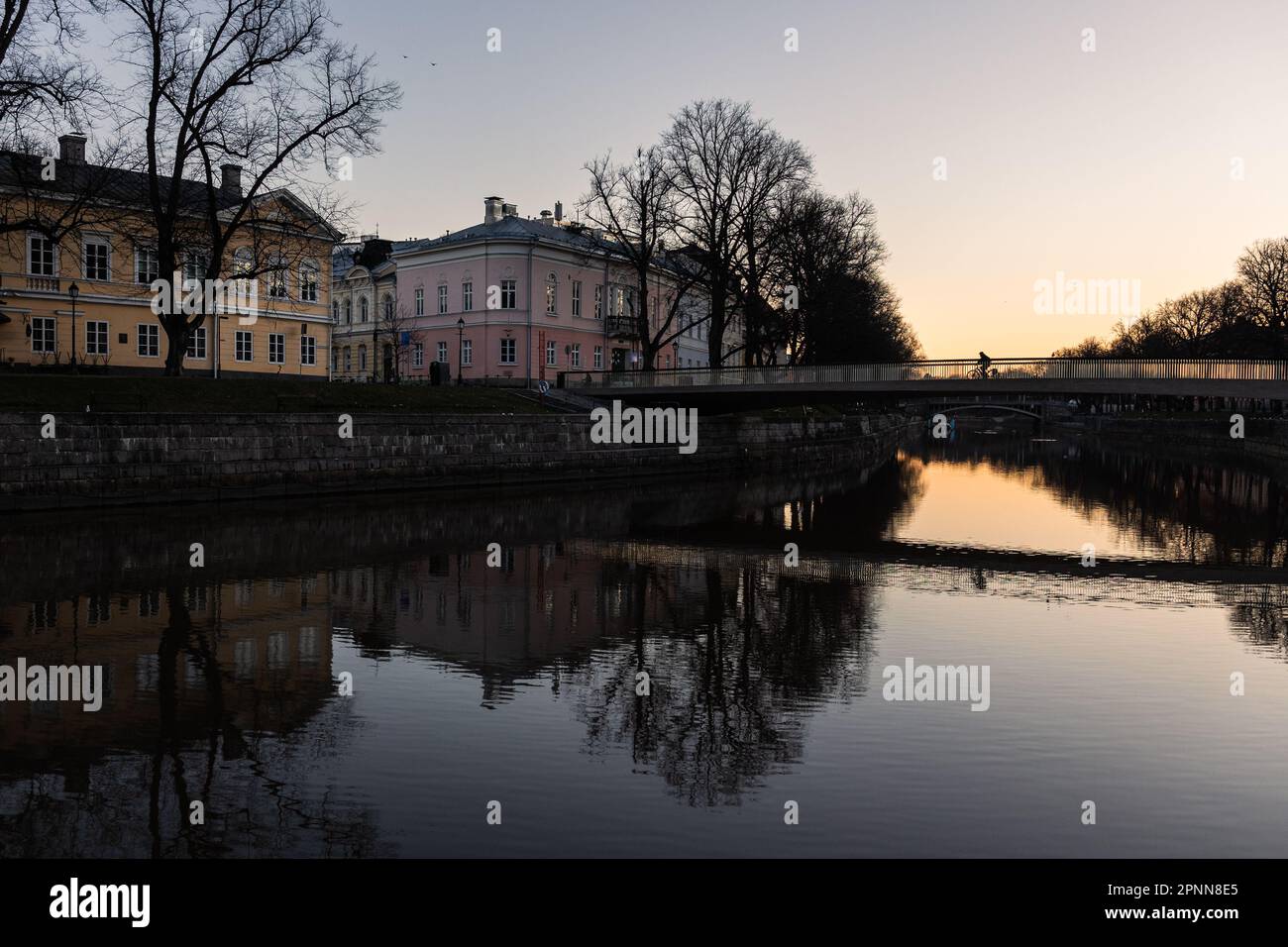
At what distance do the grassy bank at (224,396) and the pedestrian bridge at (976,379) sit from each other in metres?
7.98

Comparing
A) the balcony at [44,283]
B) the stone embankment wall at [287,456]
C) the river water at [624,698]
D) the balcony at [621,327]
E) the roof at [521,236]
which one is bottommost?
the river water at [624,698]

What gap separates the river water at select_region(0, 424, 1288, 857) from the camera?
8.10 m

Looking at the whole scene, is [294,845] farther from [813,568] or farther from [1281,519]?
[1281,519]

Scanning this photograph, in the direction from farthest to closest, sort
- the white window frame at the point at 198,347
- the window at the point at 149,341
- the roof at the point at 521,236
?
1. the roof at the point at 521,236
2. the white window frame at the point at 198,347
3. the window at the point at 149,341

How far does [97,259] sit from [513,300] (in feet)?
79.0

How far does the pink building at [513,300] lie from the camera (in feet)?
222

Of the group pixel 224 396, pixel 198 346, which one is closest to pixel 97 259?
pixel 198 346

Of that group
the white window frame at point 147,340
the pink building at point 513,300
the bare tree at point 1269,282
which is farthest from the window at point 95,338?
the bare tree at point 1269,282

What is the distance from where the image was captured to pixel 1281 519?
35.7 meters

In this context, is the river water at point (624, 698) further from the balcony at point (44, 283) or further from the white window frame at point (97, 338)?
the white window frame at point (97, 338)

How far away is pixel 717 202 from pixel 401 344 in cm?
2407
